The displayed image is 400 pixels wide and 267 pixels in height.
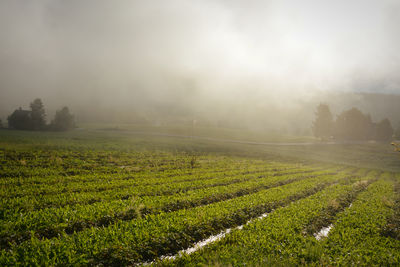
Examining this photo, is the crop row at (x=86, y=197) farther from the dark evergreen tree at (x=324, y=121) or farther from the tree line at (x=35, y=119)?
the tree line at (x=35, y=119)

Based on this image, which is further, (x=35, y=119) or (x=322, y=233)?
(x=35, y=119)

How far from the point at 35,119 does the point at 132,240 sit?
357 feet

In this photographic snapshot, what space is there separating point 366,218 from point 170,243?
15.2 m

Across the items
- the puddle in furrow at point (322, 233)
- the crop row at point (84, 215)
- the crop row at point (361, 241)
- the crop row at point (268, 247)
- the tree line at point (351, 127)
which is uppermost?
the tree line at point (351, 127)

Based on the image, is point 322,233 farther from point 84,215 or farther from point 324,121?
A: point 324,121

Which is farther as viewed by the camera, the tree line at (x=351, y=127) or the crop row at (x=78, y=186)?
the tree line at (x=351, y=127)

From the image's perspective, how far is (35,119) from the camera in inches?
3585

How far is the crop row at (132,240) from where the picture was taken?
840 centimetres

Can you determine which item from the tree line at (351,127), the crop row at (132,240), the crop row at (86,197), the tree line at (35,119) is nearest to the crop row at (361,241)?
the crop row at (132,240)

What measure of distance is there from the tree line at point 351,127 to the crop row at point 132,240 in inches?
4012

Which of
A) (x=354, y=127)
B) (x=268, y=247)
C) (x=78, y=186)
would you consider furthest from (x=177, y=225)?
(x=354, y=127)

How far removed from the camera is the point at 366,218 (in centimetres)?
1542

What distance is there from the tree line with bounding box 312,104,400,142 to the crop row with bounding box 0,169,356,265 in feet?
334

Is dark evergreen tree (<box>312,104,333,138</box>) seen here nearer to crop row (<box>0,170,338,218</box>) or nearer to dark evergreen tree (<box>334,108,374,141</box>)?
dark evergreen tree (<box>334,108,374,141</box>)
